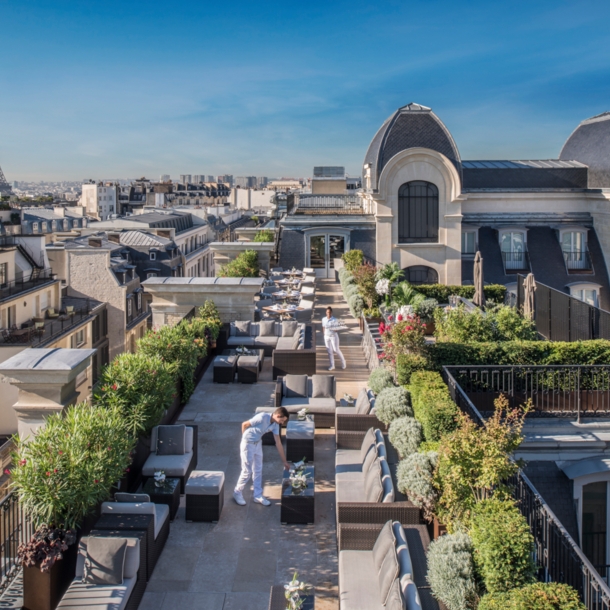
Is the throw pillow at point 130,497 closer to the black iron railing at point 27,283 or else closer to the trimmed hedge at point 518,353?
the trimmed hedge at point 518,353

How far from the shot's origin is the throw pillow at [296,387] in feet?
32.2

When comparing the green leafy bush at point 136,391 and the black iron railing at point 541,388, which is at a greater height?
the green leafy bush at point 136,391

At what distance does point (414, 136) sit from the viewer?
31.1 metres

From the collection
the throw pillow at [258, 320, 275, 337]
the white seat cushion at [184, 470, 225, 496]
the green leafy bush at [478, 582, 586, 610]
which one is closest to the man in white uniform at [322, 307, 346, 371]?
the throw pillow at [258, 320, 275, 337]

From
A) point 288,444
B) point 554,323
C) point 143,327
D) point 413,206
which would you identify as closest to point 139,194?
point 143,327

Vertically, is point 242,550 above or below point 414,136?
below

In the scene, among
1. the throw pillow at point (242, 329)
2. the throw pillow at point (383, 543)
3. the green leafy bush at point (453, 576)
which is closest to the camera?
the green leafy bush at point (453, 576)

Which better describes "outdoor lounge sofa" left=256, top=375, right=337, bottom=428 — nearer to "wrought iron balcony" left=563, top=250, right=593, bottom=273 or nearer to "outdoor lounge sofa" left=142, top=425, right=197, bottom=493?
"outdoor lounge sofa" left=142, top=425, right=197, bottom=493

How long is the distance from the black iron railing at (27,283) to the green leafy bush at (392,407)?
99.7ft

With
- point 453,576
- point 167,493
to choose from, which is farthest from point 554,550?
point 167,493

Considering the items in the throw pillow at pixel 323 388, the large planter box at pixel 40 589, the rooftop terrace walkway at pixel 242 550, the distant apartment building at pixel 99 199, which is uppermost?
the distant apartment building at pixel 99 199

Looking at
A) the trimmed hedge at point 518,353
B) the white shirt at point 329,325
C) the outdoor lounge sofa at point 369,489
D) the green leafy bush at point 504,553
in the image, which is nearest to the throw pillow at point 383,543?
the outdoor lounge sofa at point 369,489

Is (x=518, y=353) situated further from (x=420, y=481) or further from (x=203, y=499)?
(x=203, y=499)

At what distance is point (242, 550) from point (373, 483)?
4.75 feet
